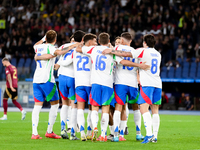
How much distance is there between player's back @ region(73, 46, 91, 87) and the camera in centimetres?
884

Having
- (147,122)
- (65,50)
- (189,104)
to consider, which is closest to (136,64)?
(147,122)

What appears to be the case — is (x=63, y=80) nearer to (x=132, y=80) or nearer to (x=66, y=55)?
(x=66, y=55)

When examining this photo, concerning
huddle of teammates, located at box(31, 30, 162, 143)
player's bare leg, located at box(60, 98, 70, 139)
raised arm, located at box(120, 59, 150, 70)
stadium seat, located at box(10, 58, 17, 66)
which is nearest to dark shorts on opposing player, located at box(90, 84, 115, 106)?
huddle of teammates, located at box(31, 30, 162, 143)

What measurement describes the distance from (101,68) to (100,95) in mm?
612

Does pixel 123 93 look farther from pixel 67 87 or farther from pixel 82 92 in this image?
pixel 67 87

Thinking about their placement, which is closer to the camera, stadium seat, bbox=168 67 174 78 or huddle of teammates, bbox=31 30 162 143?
huddle of teammates, bbox=31 30 162 143

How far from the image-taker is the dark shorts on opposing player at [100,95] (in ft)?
28.1

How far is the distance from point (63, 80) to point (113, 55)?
150cm

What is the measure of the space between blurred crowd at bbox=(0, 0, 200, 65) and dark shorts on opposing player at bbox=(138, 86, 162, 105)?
16.0m

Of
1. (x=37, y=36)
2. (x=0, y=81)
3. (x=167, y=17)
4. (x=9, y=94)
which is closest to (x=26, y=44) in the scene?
(x=37, y=36)

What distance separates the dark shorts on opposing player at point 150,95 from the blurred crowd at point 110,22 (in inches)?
629

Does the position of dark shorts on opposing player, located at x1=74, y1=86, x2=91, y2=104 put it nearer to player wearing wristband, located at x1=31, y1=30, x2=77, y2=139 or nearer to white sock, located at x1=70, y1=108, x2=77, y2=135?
white sock, located at x1=70, y1=108, x2=77, y2=135

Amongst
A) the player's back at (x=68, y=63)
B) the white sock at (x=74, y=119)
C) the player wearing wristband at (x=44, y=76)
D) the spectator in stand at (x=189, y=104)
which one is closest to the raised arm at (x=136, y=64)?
the player's back at (x=68, y=63)

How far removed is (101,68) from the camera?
862 centimetres
